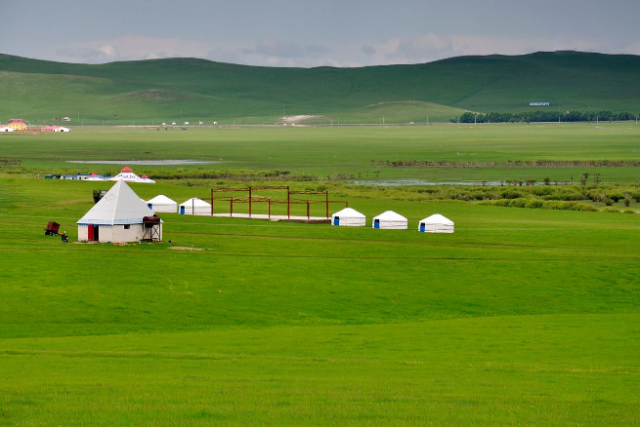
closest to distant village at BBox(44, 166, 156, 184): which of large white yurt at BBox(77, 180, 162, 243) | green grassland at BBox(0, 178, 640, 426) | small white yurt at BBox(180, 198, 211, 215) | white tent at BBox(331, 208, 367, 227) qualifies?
small white yurt at BBox(180, 198, 211, 215)

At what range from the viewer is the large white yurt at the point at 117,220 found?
6244 centimetres

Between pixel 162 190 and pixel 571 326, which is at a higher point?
pixel 162 190

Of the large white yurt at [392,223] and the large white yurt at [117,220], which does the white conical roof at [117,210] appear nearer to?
the large white yurt at [117,220]

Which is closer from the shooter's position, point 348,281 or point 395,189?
point 348,281

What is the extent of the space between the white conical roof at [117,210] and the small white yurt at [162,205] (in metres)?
24.1

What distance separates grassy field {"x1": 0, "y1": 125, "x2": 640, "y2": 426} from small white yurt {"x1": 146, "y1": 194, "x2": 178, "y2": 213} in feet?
15.9

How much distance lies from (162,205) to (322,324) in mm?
47878

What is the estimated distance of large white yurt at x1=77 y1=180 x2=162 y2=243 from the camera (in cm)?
6244

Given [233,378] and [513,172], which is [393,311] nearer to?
[233,378]

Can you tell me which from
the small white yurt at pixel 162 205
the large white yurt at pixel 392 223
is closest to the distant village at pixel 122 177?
the small white yurt at pixel 162 205

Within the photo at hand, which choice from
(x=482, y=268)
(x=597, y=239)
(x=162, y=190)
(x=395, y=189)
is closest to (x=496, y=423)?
(x=482, y=268)

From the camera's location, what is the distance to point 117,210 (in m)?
62.5

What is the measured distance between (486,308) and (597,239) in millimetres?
26386

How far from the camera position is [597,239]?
71.1m
